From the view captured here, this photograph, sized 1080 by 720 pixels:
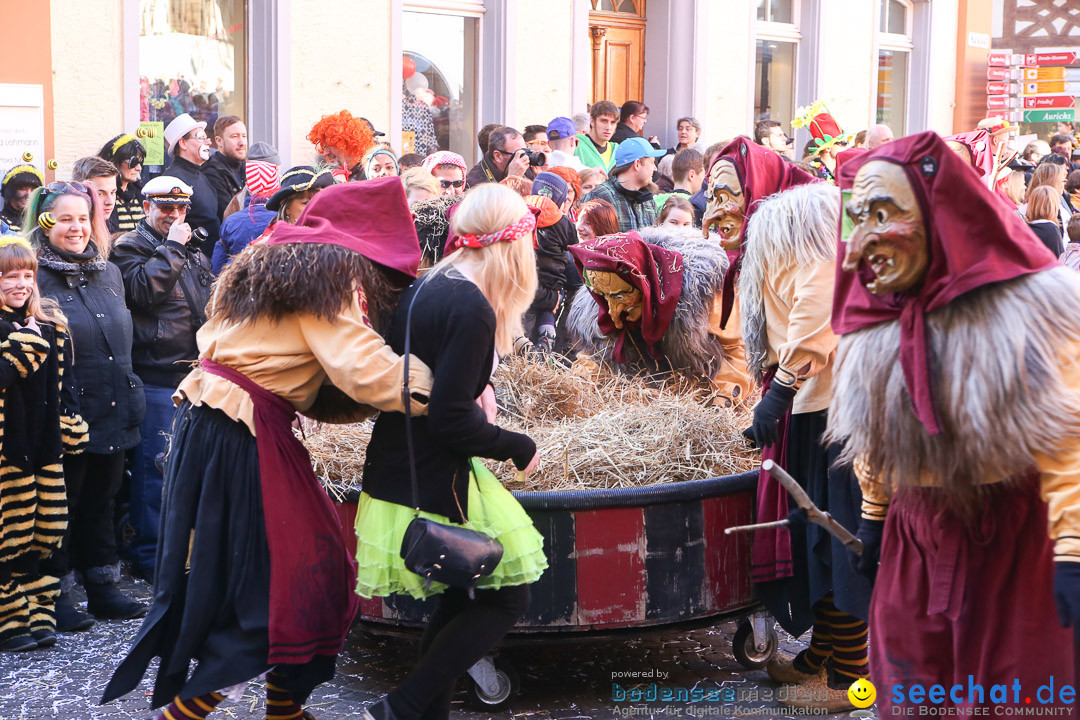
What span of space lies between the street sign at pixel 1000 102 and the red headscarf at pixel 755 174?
46.8 ft

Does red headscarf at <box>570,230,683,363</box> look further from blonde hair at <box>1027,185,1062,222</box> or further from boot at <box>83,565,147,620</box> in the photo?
blonde hair at <box>1027,185,1062,222</box>

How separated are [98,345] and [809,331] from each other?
3150mm

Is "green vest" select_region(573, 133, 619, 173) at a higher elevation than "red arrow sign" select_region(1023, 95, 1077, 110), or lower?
lower

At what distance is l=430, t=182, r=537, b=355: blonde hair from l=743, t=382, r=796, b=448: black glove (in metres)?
0.98

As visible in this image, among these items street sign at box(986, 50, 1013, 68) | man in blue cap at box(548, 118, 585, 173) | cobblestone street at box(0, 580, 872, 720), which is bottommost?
cobblestone street at box(0, 580, 872, 720)

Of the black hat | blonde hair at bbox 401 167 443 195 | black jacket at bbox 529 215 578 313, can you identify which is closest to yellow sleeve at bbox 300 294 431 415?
the black hat

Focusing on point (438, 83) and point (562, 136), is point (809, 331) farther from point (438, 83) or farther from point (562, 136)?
point (438, 83)

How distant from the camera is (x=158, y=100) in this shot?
10.0m

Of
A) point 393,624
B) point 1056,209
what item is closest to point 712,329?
point 393,624

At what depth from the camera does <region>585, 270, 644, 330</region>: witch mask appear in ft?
17.6

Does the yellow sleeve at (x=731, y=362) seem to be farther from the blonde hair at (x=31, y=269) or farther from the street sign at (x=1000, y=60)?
the street sign at (x=1000, y=60)

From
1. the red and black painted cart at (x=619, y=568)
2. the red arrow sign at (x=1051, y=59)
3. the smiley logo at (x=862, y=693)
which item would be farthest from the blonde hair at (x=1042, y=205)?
the red arrow sign at (x=1051, y=59)

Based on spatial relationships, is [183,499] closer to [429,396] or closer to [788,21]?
[429,396]

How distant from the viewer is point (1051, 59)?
17.9m
